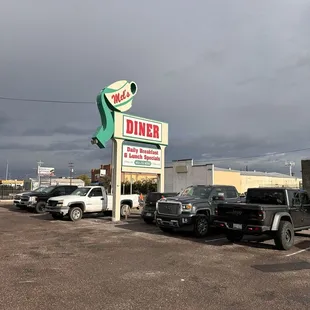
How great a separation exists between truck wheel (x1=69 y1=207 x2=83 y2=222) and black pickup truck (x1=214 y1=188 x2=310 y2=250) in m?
9.09

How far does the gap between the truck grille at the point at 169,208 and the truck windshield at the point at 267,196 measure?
2.57 metres

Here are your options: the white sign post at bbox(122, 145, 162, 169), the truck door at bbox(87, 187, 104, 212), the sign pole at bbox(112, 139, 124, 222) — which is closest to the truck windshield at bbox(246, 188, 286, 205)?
the sign pole at bbox(112, 139, 124, 222)

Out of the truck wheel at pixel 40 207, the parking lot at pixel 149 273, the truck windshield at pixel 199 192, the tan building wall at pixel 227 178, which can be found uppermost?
the tan building wall at pixel 227 178

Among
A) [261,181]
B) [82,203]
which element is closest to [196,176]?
[261,181]

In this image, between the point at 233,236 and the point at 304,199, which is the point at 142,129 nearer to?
the point at 233,236

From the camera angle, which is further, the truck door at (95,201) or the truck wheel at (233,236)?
the truck door at (95,201)

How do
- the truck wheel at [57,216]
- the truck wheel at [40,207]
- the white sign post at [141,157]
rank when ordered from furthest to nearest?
the truck wheel at [40,207]
the white sign post at [141,157]
the truck wheel at [57,216]

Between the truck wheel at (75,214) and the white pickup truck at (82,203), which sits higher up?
the white pickup truck at (82,203)

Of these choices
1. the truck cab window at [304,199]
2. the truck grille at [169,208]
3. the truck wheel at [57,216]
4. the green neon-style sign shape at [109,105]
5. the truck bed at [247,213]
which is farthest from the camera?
the truck wheel at [57,216]

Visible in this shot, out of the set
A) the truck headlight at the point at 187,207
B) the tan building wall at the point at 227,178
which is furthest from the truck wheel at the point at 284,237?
the tan building wall at the point at 227,178

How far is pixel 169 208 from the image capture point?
13.0m

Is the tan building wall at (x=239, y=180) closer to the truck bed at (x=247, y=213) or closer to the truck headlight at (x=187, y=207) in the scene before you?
the truck headlight at (x=187, y=207)

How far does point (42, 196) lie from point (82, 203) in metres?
6.01

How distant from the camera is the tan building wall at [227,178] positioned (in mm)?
55259
